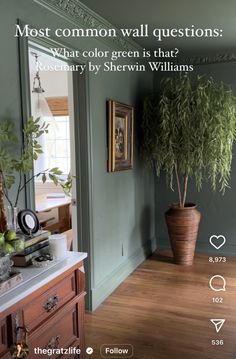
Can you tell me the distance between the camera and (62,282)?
1.63m

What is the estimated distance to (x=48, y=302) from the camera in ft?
5.01

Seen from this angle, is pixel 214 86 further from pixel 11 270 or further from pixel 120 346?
pixel 11 270

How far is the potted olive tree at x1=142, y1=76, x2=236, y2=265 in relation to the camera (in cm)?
355

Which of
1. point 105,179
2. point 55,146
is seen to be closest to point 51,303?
point 105,179

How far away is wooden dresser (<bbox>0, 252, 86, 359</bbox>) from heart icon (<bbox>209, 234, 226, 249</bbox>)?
9.44 ft

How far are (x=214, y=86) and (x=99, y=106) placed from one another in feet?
4.43

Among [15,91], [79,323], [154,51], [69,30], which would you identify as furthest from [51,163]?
[79,323]

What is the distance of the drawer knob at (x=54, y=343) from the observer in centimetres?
153

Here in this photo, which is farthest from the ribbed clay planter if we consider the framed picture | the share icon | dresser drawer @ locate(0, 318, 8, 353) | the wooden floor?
dresser drawer @ locate(0, 318, 8, 353)

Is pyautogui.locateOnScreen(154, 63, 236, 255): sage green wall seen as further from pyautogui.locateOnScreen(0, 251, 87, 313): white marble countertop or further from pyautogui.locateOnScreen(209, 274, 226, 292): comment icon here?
pyautogui.locateOnScreen(0, 251, 87, 313): white marble countertop

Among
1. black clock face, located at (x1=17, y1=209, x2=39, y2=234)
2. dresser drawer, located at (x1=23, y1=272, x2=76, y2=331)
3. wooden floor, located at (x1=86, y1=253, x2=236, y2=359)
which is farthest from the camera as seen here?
wooden floor, located at (x1=86, y1=253, x2=236, y2=359)

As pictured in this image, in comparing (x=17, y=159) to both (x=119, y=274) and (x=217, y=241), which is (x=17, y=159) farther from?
(x=217, y=241)

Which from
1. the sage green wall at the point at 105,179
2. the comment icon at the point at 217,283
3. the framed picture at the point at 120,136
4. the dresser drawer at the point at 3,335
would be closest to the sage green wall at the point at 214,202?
the sage green wall at the point at 105,179

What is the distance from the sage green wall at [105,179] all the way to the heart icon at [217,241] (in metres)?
0.74
